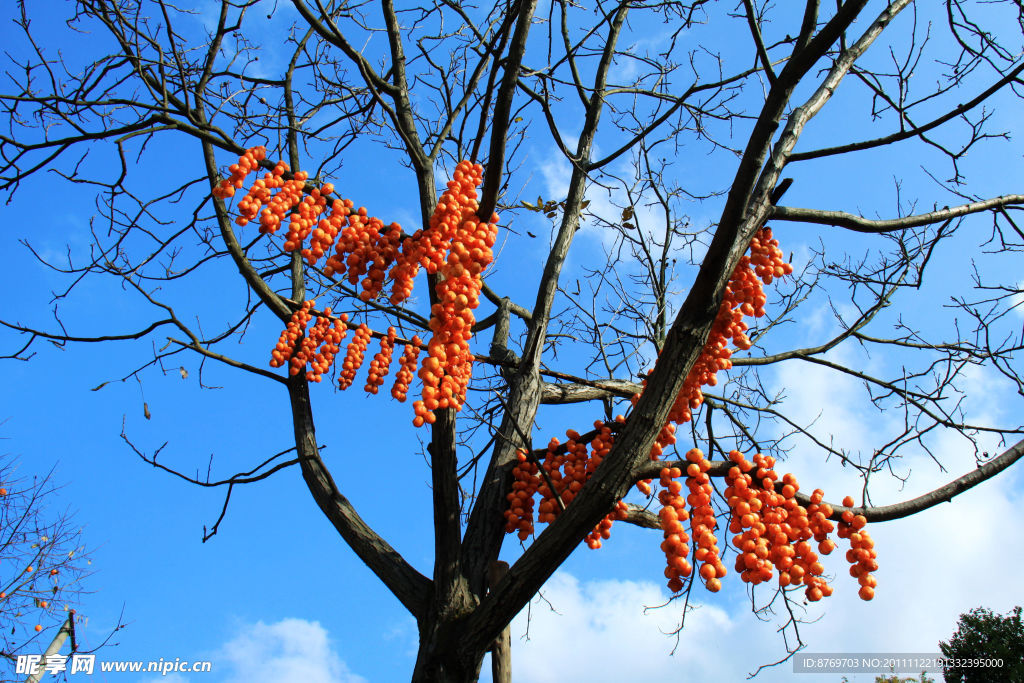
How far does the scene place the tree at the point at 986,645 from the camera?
1116 centimetres

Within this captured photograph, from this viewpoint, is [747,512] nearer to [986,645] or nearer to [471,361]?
[471,361]

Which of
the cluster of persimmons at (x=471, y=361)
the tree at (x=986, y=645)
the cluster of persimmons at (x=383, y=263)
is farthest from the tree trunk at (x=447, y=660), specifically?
the tree at (x=986, y=645)

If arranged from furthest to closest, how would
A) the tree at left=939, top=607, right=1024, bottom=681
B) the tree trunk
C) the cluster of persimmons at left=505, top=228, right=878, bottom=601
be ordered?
1. the tree at left=939, top=607, right=1024, bottom=681
2. the tree trunk
3. the cluster of persimmons at left=505, top=228, right=878, bottom=601

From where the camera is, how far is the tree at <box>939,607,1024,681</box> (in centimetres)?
1116

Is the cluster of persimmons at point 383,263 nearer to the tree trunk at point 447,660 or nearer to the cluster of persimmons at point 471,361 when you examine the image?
the cluster of persimmons at point 471,361

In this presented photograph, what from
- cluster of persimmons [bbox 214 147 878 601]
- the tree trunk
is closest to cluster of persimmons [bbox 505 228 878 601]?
cluster of persimmons [bbox 214 147 878 601]

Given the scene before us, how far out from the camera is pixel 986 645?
11523mm

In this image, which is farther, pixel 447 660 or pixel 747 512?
pixel 447 660

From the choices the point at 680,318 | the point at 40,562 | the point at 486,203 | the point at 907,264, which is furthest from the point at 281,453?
the point at 40,562

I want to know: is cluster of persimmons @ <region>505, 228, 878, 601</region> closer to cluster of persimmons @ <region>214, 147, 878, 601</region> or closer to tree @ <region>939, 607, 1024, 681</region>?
cluster of persimmons @ <region>214, 147, 878, 601</region>

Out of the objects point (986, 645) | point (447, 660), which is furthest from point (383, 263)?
point (986, 645)

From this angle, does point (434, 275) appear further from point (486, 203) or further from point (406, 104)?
point (406, 104)

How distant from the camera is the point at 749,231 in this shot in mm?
3098

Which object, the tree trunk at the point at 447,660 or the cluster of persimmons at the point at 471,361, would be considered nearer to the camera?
the cluster of persimmons at the point at 471,361
